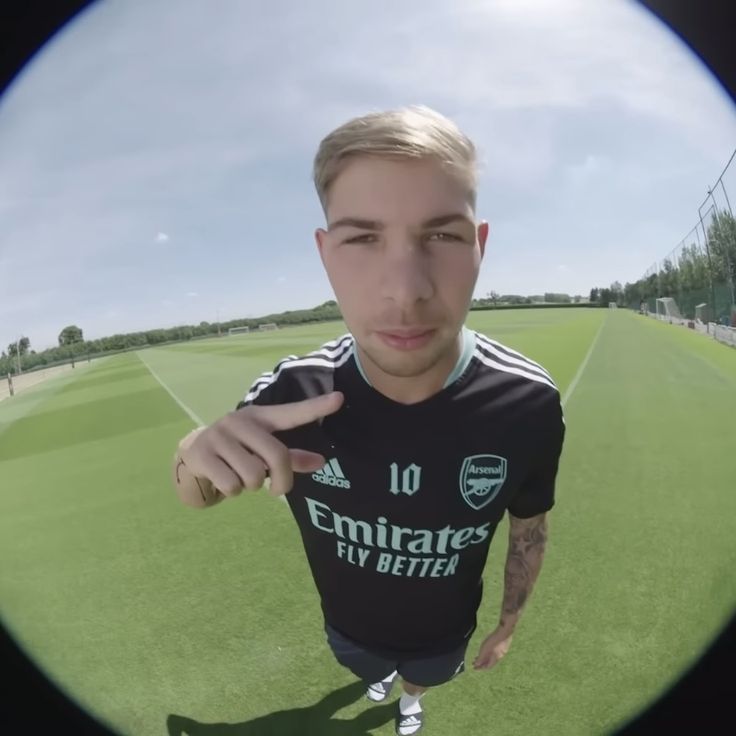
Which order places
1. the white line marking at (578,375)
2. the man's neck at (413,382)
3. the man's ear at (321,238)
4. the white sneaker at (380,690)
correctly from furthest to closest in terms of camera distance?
the white line marking at (578,375), the white sneaker at (380,690), the man's neck at (413,382), the man's ear at (321,238)

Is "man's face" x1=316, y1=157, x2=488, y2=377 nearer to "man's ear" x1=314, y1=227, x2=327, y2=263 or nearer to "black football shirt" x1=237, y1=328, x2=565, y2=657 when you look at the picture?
"man's ear" x1=314, y1=227, x2=327, y2=263

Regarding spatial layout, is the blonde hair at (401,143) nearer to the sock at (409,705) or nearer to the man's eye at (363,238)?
the man's eye at (363,238)

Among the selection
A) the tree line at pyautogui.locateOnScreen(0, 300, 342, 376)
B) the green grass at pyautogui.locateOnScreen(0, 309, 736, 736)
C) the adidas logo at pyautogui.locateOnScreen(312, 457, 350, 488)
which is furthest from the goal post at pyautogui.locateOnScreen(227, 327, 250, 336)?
the adidas logo at pyautogui.locateOnScreen(312, 457, 350, 488)

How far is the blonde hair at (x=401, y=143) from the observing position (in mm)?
650

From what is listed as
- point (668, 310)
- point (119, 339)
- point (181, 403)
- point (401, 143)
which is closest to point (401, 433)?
point (401, 143)

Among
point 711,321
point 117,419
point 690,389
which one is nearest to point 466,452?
point 711,321

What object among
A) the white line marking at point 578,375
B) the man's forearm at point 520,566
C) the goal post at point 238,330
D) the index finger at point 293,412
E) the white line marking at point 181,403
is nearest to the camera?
the index finger at point 293,412

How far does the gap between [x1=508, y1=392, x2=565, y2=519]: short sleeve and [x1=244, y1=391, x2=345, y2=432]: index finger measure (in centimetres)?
53

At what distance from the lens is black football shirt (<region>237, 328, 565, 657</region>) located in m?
0.88

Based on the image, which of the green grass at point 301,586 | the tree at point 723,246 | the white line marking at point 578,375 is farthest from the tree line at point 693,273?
the white line marking at point 578,375

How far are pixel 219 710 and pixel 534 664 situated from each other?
3.12 feet

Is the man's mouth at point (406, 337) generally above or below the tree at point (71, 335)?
below

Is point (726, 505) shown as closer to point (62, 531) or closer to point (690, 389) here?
point (690, 389)

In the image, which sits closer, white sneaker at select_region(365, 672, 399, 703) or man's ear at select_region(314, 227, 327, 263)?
man's ear at select_region(314, 227, 327, 263)
